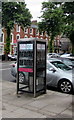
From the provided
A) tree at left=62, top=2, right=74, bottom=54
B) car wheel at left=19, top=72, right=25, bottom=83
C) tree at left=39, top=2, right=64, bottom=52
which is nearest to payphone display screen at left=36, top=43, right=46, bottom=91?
car wheel at left=19, top=72, right=25, bottom=83

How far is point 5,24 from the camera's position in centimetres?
2992

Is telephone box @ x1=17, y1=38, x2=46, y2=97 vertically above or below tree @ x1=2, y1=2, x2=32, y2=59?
below

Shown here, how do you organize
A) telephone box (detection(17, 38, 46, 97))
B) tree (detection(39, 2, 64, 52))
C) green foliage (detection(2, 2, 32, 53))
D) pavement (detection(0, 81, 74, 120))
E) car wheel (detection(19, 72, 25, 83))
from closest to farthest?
1. pavement (detection(0, 81, 74, 120))
2. telephone box (detection(17, 38, 46, 97))
3. car wheel (detection(19, 72, 25, 83))
4. green foliage (detection(2, 2, 32, 53))
5. tree (detection(39, 2, 64, 52))

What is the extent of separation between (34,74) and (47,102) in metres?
1.10

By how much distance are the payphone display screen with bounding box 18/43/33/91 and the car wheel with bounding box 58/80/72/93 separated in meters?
1.70

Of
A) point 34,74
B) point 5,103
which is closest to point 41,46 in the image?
point 34,74

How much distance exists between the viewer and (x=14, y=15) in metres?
30.2

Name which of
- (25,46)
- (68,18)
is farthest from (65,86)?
(68,18)

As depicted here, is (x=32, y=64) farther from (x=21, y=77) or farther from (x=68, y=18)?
(x=68, y=18)

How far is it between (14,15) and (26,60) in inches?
994

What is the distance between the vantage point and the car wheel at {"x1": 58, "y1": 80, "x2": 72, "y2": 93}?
7.32 metres

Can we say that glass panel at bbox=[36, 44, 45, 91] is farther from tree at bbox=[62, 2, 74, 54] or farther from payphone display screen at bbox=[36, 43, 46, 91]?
tree at bbox=[62, 2, 74, 54]

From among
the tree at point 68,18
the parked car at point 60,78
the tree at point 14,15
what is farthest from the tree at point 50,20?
the parked car at point 60,78

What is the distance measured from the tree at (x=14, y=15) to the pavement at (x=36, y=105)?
24.4 meters
